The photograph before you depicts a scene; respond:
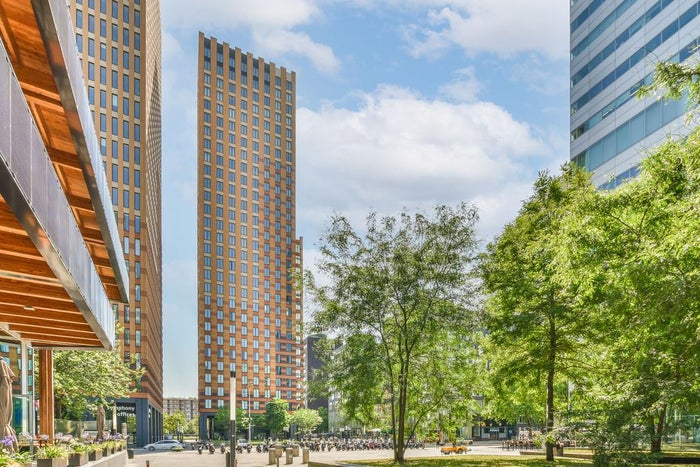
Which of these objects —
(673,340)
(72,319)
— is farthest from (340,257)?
(673,340)

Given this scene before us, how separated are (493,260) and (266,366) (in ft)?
446

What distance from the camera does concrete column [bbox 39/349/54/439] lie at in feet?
85.5

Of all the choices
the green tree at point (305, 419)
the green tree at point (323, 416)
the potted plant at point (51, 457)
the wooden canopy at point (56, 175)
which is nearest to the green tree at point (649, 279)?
the wooden canopy at point (56, 175)

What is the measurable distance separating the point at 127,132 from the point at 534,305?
79373 millimetres

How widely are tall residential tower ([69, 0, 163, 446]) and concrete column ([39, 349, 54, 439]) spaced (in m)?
71.1

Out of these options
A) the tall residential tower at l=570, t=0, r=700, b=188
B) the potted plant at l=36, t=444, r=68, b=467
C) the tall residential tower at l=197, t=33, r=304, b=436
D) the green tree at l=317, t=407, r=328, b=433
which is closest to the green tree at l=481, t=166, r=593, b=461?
the potted plant at l=36, t=444, r=68, b=467

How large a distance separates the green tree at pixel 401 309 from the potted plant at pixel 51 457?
1724cm

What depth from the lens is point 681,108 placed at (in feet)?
158

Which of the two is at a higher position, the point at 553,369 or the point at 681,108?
the point at 681,108

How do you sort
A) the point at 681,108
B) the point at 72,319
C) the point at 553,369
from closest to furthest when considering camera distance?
the point at 72,319 → the point at 553,369 → the point at 681,108

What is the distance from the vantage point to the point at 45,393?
26047mm

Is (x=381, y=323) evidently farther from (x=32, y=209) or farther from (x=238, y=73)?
(x=238, y=73)

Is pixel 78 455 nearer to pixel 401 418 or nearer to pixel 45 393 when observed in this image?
pixel 45 393

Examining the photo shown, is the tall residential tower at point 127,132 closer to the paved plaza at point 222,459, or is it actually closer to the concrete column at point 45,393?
the paved plaza at point 222,459
